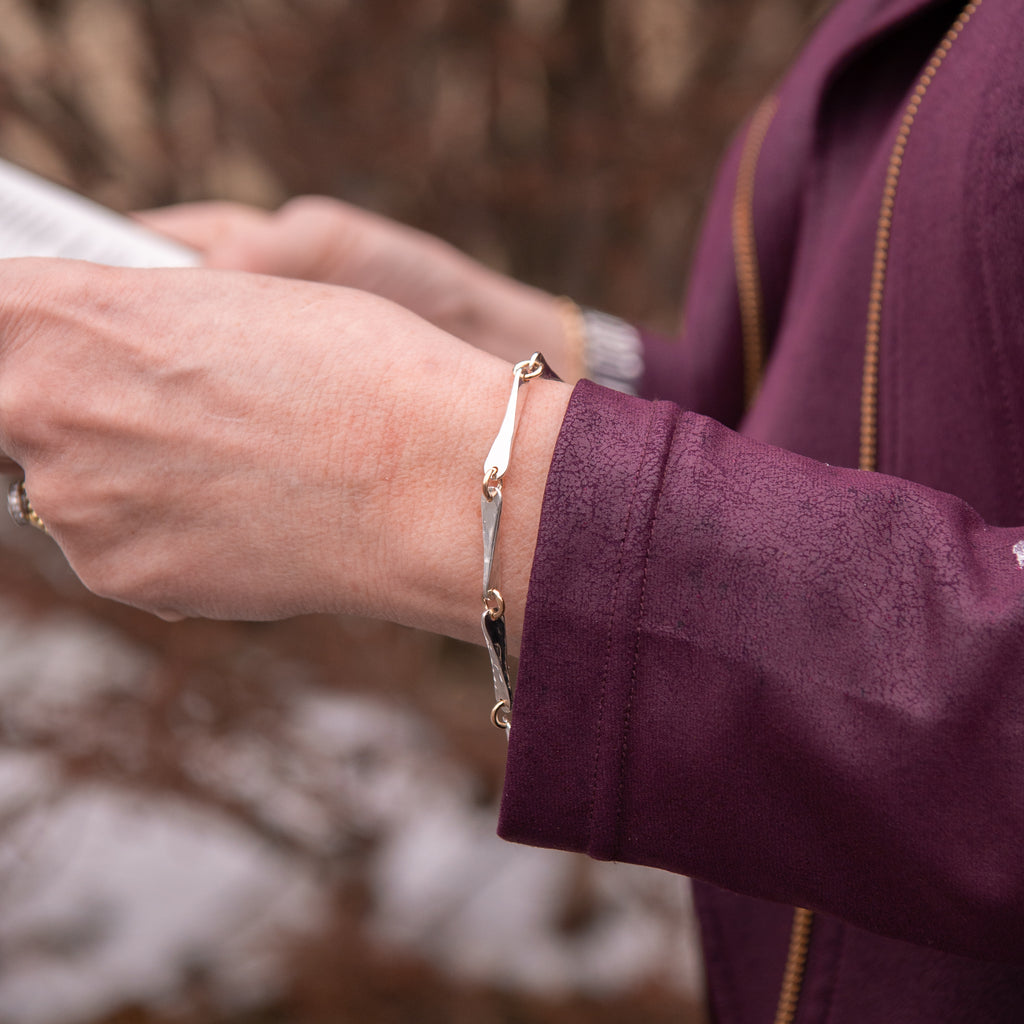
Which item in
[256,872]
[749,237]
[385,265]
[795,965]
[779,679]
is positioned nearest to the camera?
[779,679]

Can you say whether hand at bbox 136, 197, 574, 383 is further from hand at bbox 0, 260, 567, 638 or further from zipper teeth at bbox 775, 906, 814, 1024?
zipper teeth at bbox 775, 906, 814, 1024

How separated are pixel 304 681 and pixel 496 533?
916 millimetres

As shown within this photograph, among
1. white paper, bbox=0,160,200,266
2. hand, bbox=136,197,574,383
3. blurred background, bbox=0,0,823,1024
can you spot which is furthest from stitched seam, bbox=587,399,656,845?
blurred background, bbox=0,0,823,1024

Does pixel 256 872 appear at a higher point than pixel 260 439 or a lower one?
lower

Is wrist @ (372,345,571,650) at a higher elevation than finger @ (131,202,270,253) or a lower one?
higher

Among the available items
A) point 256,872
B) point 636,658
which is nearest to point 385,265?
point 636,658

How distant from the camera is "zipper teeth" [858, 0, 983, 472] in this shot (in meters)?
0.42

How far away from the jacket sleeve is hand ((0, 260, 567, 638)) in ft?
0.14

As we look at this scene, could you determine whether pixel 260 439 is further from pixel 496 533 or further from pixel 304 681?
pixel 304 681

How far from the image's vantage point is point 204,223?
66cm

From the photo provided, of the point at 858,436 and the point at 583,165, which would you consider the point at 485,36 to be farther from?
the point at 858,436

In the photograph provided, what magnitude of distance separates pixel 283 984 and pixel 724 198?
0.96m

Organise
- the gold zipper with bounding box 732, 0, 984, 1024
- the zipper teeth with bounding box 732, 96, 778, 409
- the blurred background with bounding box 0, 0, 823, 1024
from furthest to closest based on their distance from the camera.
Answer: the blurred background with bounding box 0, 0, 823, 1024
the zipper teeth with bounding box 732, 96, 778, 409
the gold zipper with bounding box 732, 0, 984, 1024

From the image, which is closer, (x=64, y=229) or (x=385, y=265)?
(x=64, y=229)
